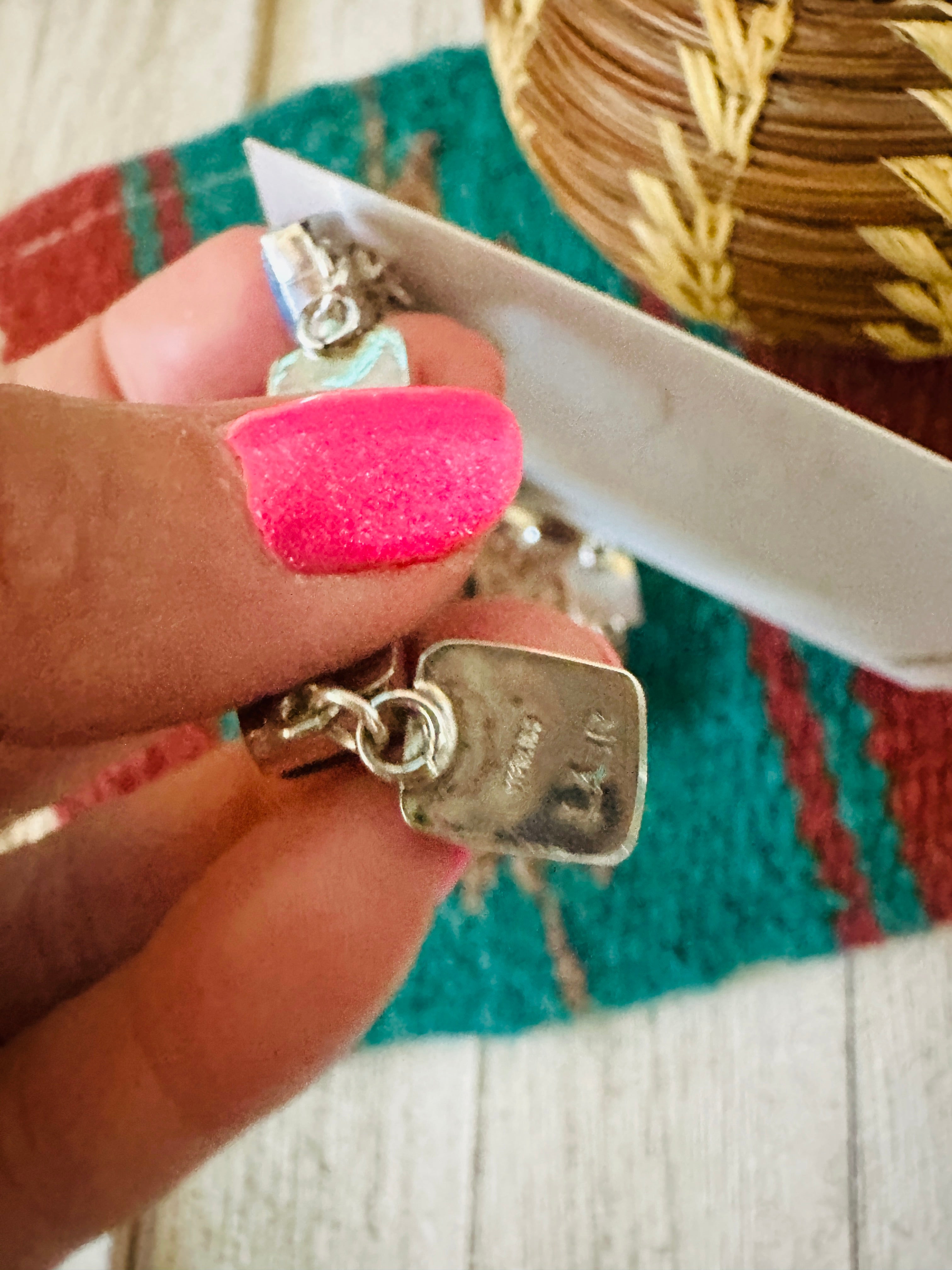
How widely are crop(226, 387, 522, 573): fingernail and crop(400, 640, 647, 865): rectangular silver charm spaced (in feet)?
0.12

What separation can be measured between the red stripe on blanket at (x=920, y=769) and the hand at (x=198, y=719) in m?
0.18

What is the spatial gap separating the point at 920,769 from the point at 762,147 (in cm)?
23

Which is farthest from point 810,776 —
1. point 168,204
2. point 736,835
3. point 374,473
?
point 168,204

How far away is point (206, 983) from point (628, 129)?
0.88 feet

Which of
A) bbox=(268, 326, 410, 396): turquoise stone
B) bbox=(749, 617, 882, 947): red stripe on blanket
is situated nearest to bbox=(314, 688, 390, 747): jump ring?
bbox=(268, 326, 410, 396): turquoise stone

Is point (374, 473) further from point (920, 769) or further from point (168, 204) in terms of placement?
point (168, 204)

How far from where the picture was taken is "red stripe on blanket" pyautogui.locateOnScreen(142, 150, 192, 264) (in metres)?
0.55

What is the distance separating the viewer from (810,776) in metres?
0.42

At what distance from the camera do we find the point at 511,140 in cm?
52

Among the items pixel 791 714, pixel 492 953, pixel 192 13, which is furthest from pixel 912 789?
pixel 192 13

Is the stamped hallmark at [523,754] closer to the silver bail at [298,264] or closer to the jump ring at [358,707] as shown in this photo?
the jump ring at [358,707]

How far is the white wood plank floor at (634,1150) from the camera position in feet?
1.24

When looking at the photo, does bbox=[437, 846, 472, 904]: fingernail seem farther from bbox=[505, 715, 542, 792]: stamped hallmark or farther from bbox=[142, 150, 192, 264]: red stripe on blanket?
bbox=[142, 150, 192, 264]: red stripe on blanket

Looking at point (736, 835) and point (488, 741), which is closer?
point (488, 741)
